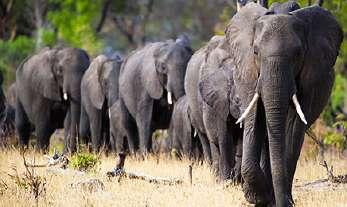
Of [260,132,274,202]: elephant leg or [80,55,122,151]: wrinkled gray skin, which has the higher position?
[260,132,274,202]: elephant leg

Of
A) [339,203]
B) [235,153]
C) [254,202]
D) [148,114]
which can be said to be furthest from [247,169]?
[148,114]

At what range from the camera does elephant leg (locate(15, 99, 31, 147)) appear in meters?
20.8

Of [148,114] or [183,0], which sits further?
[183,0]

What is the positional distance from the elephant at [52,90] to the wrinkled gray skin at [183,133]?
269cm

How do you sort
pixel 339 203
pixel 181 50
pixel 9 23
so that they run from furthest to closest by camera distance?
pixel 9 23, pixel 181 50, pixel 339 203

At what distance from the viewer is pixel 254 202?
32.6 feet

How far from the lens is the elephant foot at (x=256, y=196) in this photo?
989cm

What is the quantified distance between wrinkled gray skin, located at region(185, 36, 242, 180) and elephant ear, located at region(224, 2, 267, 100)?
1.52 metres

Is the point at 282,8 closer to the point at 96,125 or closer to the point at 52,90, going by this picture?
the point at 96,125

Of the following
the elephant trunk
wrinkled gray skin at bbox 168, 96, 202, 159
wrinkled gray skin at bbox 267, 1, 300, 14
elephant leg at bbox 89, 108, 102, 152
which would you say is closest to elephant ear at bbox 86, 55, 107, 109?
elephant leg at bbox 89, 108, 102, 152

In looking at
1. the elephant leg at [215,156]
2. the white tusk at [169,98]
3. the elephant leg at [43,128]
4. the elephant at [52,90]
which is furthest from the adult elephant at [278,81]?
the elephant at [52,90]

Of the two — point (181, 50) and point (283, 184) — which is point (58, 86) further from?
point (283, 184)

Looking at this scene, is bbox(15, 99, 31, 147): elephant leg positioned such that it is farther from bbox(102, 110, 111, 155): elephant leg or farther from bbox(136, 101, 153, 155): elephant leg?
A: bbox(136, 101, 153, 155): elephant leg

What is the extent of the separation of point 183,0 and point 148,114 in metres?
40.3
